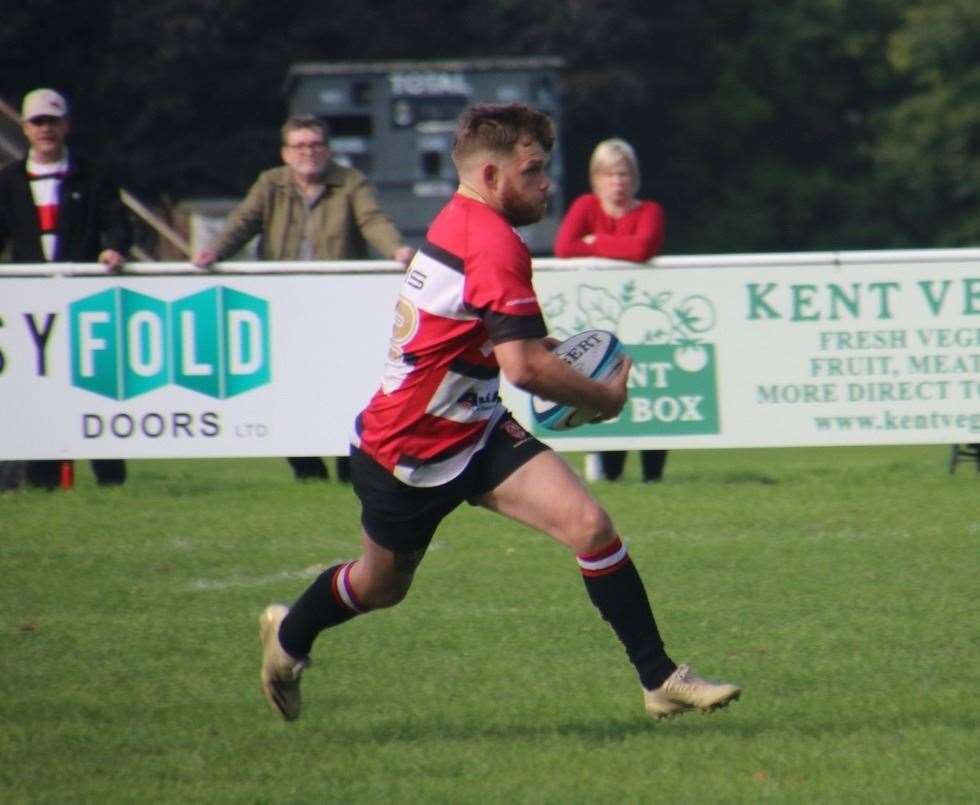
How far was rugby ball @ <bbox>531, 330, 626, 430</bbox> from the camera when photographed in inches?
246

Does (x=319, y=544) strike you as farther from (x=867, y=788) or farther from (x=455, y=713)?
(x=867, y=788)

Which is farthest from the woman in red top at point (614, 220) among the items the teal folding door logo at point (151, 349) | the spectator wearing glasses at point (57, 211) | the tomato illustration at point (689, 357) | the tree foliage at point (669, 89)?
the tree foliage at point (669, 89)

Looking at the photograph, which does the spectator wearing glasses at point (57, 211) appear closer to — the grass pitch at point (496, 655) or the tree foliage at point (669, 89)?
the grass pitch at point (496, 655)

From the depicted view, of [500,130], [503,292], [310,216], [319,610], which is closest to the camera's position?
[503,292]

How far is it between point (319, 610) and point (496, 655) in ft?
4.13

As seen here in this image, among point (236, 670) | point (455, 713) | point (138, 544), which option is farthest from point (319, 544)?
point (455, 713)

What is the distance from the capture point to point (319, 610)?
6.61 m

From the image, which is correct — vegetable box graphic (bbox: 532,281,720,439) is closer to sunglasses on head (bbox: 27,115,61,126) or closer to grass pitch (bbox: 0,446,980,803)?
grass pitch (bbox: 0,446,980,803)

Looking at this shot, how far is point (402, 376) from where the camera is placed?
633 cm

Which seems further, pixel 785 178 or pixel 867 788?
pixel 785 178

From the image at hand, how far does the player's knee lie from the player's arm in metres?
0.29

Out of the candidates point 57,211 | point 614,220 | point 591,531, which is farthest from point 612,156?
point 591,531

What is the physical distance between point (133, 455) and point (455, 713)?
547cm

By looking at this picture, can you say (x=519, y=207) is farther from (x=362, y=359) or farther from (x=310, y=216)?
(x=310, y=216)
